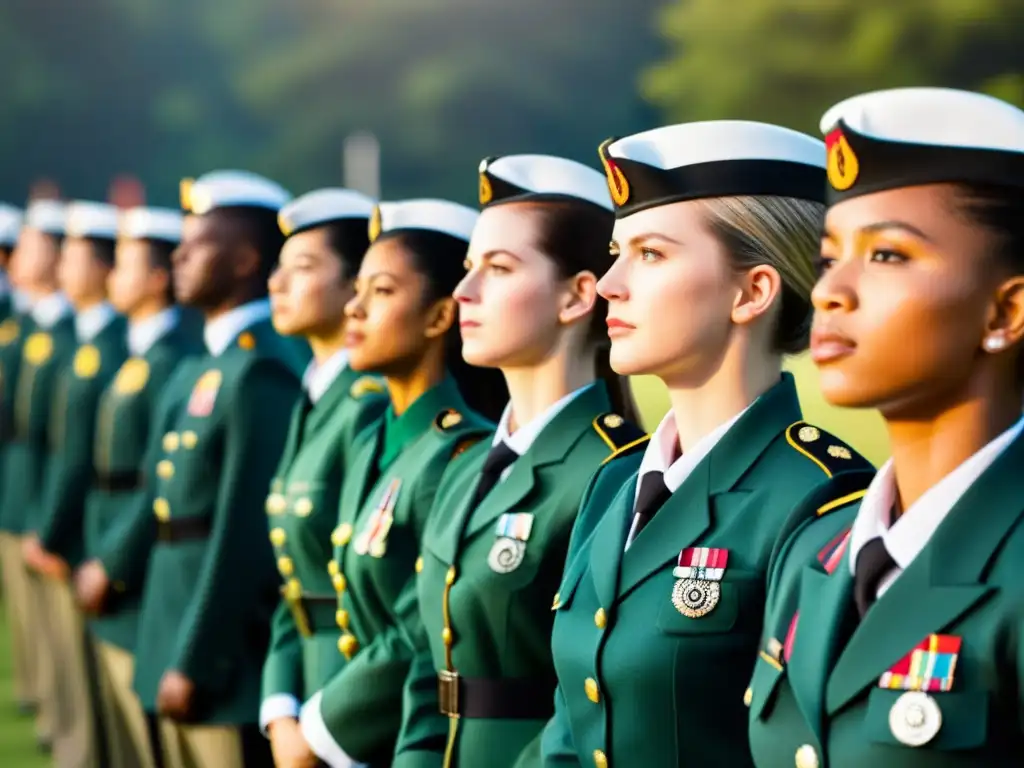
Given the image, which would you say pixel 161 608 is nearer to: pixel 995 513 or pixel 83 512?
pixel 83 512

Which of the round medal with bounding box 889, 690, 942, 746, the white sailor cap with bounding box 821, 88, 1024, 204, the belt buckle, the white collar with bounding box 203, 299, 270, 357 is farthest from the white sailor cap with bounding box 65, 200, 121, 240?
the round medal with bounding box 889, 690, 942, 746

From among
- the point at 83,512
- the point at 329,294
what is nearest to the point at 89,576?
the point at 83,512

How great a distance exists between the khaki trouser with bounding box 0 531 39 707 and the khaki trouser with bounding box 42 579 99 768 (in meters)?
0.61

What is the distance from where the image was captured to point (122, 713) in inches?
249

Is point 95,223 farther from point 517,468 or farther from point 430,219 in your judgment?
point 517,468

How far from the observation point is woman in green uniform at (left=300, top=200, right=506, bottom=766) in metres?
3.94

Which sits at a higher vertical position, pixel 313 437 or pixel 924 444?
pixel 313 437

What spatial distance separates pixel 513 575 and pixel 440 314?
996 mm

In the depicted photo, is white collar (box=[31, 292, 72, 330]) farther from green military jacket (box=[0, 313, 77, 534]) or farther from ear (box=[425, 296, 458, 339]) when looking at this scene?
ear (box=[425, 296, 458, 339])

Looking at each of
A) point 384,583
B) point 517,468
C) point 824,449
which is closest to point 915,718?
point 824,449

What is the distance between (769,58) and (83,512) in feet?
64.4

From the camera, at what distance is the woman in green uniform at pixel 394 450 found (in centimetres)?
394

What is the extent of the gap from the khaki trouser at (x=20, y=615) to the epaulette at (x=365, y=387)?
4.66 metres

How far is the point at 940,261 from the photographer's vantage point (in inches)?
86.2
